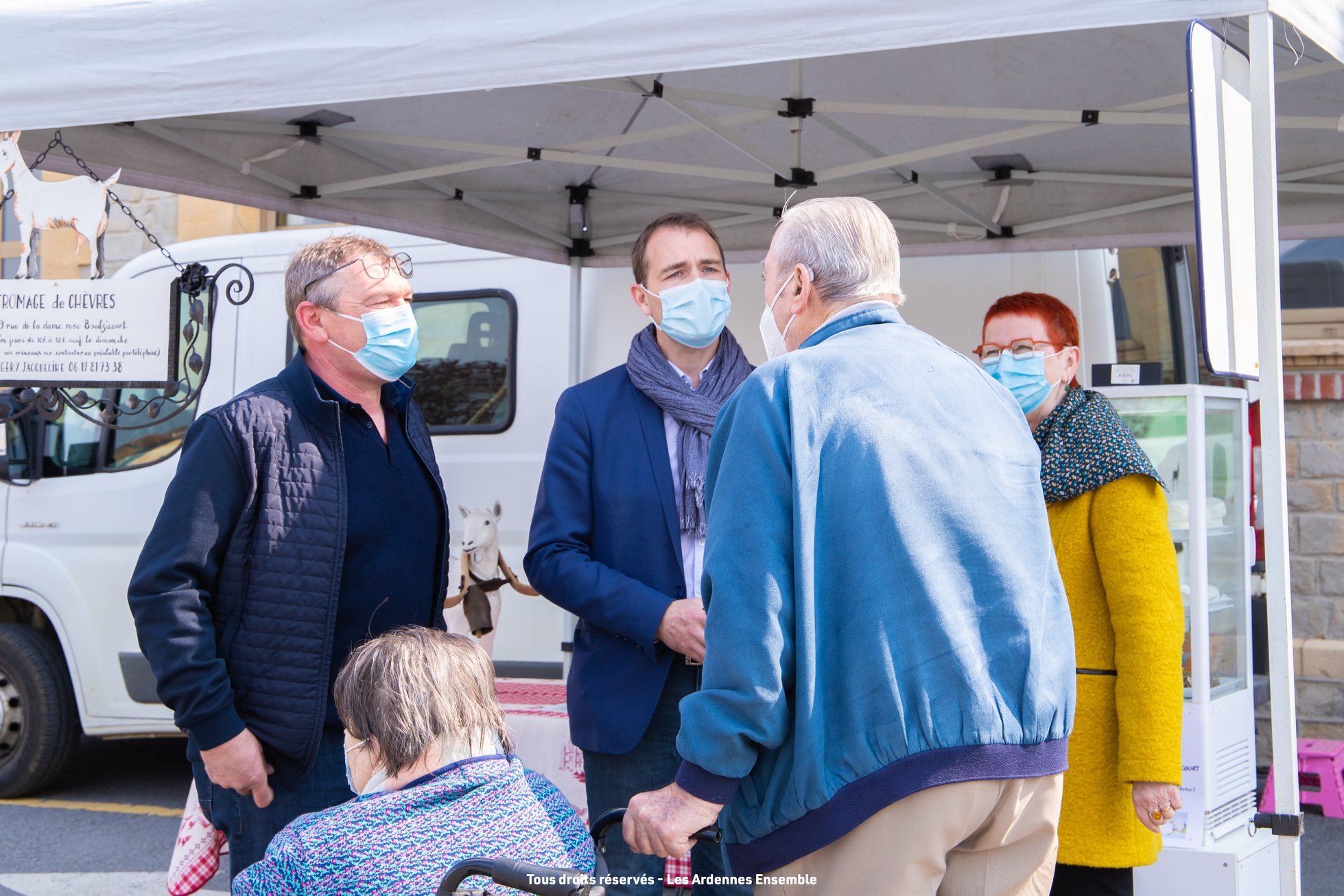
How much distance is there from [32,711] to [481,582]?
7.53ft

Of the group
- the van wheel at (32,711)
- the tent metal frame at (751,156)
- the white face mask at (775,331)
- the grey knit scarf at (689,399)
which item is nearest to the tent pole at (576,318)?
the tent metal frame at (751,156)

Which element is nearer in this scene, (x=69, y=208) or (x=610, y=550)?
(x=610, y=550)

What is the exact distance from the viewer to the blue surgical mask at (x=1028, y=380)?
2654mm

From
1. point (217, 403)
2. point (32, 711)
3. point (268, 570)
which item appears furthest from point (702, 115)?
point (32, 711)

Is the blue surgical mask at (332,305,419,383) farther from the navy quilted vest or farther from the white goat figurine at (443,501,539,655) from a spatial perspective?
the white goat figurine at (443,501,539,655)

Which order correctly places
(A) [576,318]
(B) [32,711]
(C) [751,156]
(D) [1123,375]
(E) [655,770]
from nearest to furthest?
(E) [655,770], (D) [1123,375], (C) [751,156], (A) [576,318], (B) [32,711]

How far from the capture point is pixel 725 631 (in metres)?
1.63

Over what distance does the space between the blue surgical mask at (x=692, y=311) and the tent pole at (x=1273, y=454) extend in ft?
3.54

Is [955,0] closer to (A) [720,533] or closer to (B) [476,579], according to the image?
(A) [720,533]

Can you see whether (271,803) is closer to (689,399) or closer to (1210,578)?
(689,399)

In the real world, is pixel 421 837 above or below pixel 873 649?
below

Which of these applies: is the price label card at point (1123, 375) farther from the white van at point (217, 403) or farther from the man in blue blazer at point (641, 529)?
the white van at point (217, 403)

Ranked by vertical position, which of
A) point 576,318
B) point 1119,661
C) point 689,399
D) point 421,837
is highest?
point 576,318

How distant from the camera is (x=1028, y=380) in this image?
266 centimetres
